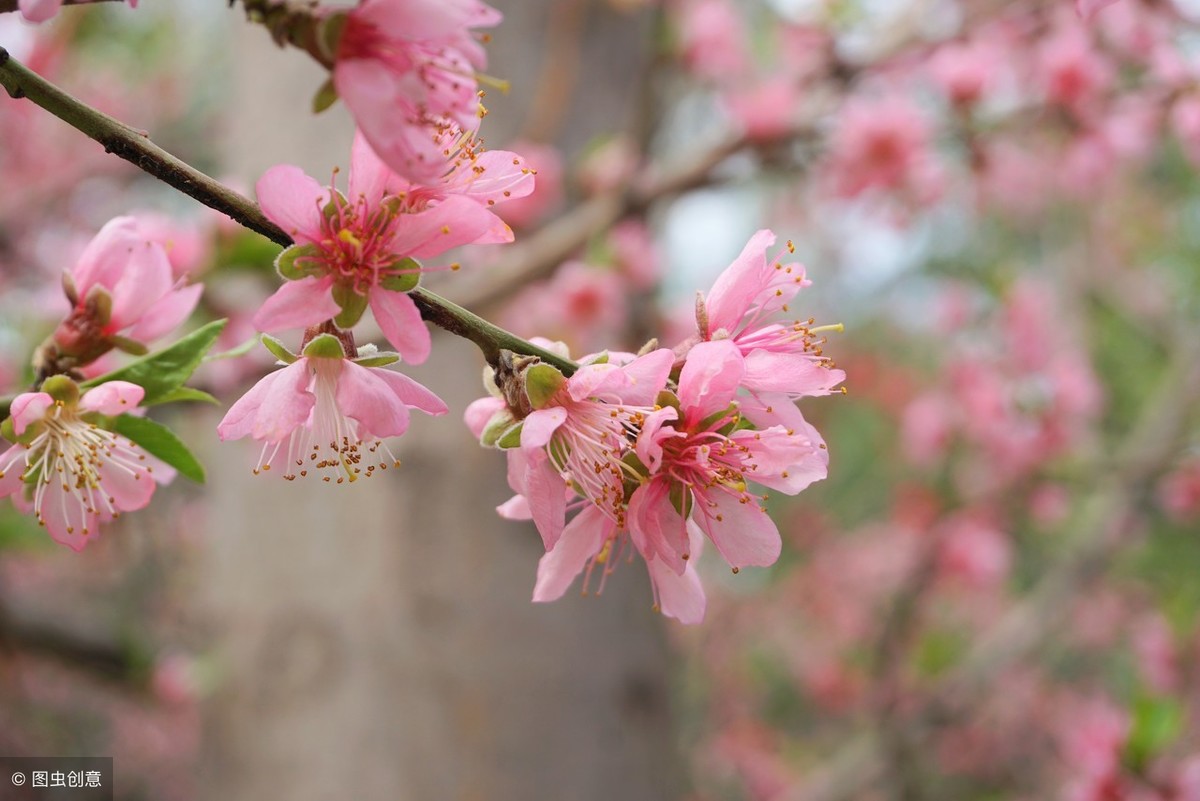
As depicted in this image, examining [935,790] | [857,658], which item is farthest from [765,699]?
[935,790]

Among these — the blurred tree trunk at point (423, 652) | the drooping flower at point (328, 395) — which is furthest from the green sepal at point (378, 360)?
the blurred tree trunk at point (423, 652)

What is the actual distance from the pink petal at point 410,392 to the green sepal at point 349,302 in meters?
0.03

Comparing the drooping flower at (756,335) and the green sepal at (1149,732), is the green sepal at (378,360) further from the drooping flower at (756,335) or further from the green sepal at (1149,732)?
the green sepal at (1149,732)

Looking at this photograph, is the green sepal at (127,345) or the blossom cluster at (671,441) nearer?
the blossom cluster at (671,441)

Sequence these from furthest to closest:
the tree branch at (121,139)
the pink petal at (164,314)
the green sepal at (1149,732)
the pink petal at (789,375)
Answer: the green sepal at (1149,732), the pink petal at (164,314), the pink petal at (789,375), the tree branch at (121,139)

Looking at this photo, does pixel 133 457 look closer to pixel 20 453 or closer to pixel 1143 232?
pixel 20 453

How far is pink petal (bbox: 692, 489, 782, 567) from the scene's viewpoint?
0.45 m

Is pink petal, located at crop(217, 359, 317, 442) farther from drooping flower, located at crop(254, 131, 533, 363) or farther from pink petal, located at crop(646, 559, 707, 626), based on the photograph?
pink petal, located at crop(646, 559, 707, 626)

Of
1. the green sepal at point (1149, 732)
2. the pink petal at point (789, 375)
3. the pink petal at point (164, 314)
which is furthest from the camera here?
the green sepal at point (1149, 732)

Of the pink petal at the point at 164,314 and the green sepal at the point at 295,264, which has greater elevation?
the pink petal at the point at 164,314

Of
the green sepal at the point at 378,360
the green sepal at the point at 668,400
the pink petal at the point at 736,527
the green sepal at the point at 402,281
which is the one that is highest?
the green sepal at the point at 402,281

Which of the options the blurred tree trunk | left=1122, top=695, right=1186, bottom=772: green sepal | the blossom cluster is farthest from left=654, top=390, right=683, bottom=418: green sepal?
left=1122, top=695, right=1186, bottom=772: green sepal

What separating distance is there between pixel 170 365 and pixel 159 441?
0.04 m

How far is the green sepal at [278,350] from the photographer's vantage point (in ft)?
1.32
